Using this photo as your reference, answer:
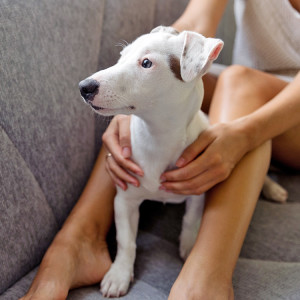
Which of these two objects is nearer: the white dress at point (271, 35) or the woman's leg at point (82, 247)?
the woman's leg at point (82, 247)

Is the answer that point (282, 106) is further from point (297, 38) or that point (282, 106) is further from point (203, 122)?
point (297, 38)

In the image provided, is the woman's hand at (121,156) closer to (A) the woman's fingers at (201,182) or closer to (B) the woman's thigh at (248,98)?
(A) the woman's fingers at (201,182)

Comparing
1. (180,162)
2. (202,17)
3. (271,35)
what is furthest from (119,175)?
(271,35)

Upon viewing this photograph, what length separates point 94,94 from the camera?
657 millimetres

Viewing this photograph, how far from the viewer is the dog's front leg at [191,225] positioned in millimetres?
924

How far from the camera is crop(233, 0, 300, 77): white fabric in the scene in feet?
3.74

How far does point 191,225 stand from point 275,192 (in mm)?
320

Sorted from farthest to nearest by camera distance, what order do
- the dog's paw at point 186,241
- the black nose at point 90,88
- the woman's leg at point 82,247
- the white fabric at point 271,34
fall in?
the white fabric at point 271,34 < the dog's paw at point 186,241 < the woman's leg at point 82,247 < the black nose at point 90,88

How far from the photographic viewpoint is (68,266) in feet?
2.65

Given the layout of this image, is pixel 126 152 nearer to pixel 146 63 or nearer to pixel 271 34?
pixel 146 63

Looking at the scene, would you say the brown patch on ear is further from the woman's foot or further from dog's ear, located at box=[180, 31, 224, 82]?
the woman's foot

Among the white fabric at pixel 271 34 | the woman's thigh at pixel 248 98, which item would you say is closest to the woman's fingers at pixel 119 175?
the woman's thigh at pixel 248 98

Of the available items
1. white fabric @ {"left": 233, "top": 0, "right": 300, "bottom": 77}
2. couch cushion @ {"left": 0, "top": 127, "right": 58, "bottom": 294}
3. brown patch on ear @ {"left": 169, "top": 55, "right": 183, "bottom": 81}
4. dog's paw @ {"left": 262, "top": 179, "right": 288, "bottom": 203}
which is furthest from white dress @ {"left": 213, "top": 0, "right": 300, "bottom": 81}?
couch cushion @ {"left": 0, "top": 127, "right": 58, "bottom": 294}

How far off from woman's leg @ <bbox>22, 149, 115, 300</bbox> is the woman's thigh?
38cm
